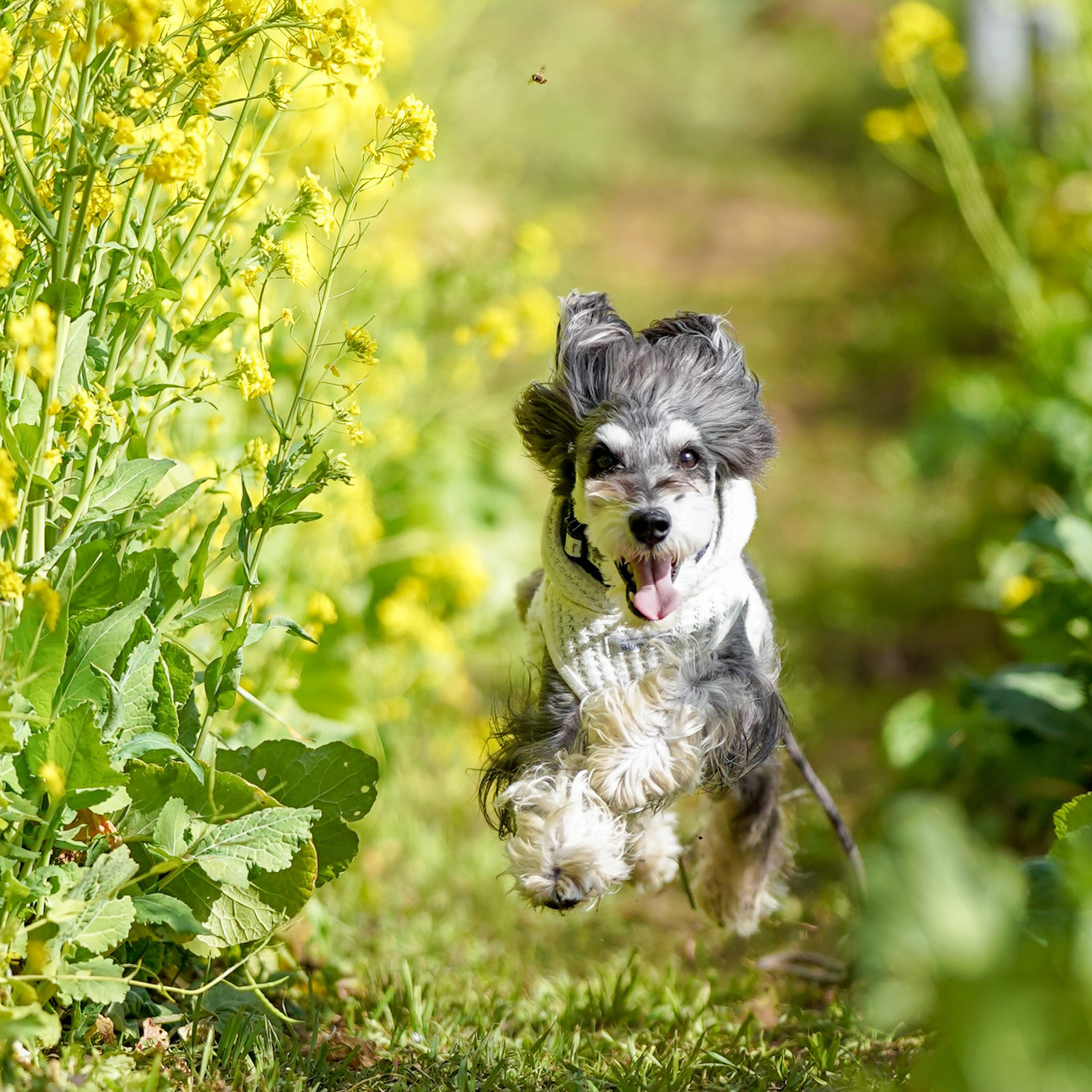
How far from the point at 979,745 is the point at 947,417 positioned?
7.38ft

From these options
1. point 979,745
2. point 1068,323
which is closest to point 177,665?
point 979,745

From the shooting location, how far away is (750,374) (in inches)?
96.1

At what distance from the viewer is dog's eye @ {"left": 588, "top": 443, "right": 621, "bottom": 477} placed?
2219 mm

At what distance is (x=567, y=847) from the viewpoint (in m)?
2.15

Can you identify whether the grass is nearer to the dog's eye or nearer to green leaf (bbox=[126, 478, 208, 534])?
green leaf (bbox=[126, 478, 208, 534])

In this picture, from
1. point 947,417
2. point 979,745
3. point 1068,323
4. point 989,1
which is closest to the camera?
point 979,745

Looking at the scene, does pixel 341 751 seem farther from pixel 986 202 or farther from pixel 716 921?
pixel 986 202

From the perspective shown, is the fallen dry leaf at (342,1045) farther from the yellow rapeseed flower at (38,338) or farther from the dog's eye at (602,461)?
the yellow rapeseed flower at (38,338)

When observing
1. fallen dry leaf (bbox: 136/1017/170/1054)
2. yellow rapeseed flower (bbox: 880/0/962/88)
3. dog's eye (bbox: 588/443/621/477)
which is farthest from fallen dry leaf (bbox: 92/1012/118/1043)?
yellow rapeseed flower (bbox: 880/0/962/88)

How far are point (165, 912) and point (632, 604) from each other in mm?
967

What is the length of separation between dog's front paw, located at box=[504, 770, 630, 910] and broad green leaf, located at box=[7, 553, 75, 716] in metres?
0.83

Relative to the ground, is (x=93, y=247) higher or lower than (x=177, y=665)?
higher

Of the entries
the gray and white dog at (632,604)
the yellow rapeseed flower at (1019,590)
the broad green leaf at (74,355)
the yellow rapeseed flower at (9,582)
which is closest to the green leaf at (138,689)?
the yellow rapeseed flower at (9,582)

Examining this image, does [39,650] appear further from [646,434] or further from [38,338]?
[646,434]
